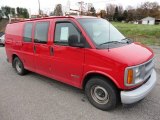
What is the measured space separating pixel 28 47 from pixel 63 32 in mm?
1686

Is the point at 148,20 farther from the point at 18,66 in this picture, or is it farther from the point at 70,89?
the point at 70,89

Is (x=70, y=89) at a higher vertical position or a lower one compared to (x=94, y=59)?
lower

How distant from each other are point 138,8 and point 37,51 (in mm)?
86055

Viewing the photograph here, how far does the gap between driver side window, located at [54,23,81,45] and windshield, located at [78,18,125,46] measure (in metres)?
0.24

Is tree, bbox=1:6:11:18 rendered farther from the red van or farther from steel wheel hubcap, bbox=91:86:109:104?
steel wheel hubcap, bbox=91:86:109:104

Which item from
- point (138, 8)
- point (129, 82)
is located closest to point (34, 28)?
point (129, 82)

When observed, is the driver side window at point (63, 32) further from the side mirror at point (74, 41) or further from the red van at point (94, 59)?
the side mirror at point (74, 41)

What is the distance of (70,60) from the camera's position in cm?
408

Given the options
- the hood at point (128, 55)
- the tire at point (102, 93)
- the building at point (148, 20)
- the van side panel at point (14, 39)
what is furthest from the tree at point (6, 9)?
the hood at point (128, 55)

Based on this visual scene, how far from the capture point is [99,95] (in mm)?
3836

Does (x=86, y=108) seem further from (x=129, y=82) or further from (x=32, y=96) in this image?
(x=32, y=96)

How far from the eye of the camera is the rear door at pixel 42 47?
4664 mm

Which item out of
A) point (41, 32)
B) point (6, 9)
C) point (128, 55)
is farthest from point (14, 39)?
point (6, 9)

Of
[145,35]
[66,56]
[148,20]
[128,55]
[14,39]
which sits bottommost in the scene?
[145,35]
